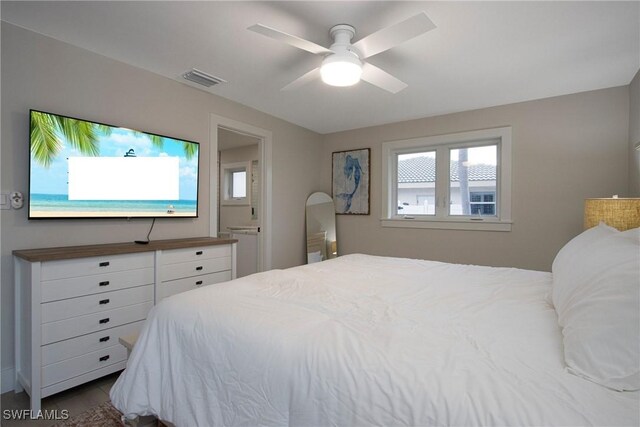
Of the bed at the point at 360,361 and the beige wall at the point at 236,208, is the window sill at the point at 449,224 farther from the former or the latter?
the beige wall at the point at 236,208

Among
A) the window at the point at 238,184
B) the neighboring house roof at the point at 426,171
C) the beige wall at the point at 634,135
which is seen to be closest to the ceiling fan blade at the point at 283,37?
the neighboring house roof at the point at 426,171

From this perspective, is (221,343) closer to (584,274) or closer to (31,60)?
(584,274)

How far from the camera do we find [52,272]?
1.81m

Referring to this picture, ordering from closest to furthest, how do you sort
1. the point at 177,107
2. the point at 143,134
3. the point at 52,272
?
the point at 52,272 < the point at 143,134 < the point at 177,107

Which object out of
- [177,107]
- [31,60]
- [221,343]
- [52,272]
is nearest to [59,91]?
[31,60]

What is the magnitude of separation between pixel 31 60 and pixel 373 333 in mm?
2738

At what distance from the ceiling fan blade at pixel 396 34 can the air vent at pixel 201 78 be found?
4.83 feet

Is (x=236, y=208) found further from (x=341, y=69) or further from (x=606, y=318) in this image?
(x=606, y=318)

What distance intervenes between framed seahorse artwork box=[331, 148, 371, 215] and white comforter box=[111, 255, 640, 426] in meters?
2.71

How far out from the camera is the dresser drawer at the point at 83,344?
181cm

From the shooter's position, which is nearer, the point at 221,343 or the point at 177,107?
the point at 221,343

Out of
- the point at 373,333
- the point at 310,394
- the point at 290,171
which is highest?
the point at 290,171

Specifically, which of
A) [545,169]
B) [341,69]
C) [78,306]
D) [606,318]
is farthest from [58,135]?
[545,169]

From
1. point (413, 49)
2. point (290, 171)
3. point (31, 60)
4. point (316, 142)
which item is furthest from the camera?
point (316, 142)
